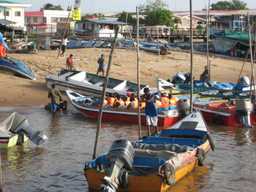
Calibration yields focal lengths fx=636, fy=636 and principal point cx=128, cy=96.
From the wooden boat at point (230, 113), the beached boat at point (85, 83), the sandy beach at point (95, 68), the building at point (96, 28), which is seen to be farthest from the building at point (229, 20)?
the wooden boat at point (230, 113)

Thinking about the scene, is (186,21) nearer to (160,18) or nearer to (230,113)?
(160,18)

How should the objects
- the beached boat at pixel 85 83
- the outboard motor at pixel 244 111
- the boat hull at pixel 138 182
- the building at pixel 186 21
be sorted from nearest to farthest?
the boat hull at pixel 138 182 → the outboard motor at pixel 244 111 → the beached boat at pixel 85 83 → the building at pixel 186 21

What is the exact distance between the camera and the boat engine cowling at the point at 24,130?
20750mm

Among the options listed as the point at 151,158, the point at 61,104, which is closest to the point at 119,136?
the point at 61,104

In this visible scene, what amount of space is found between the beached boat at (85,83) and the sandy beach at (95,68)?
3.50ft

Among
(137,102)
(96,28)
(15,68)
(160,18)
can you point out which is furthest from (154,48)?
(160,18)

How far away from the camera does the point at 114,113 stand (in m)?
27.6

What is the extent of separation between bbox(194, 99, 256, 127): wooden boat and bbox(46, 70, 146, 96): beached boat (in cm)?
524

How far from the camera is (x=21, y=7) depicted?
77500 millimetres

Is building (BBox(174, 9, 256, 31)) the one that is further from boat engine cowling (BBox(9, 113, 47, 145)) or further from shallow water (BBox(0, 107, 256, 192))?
boat engine cowling (BBox(9, 113, 47, 145))

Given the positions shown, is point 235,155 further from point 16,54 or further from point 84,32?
point 84,32

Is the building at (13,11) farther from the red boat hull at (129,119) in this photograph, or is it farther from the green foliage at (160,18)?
the red boat hull at (129,119)

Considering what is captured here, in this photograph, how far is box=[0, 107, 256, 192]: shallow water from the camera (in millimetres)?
16484

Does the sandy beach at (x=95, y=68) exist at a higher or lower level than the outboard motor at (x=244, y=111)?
higher
